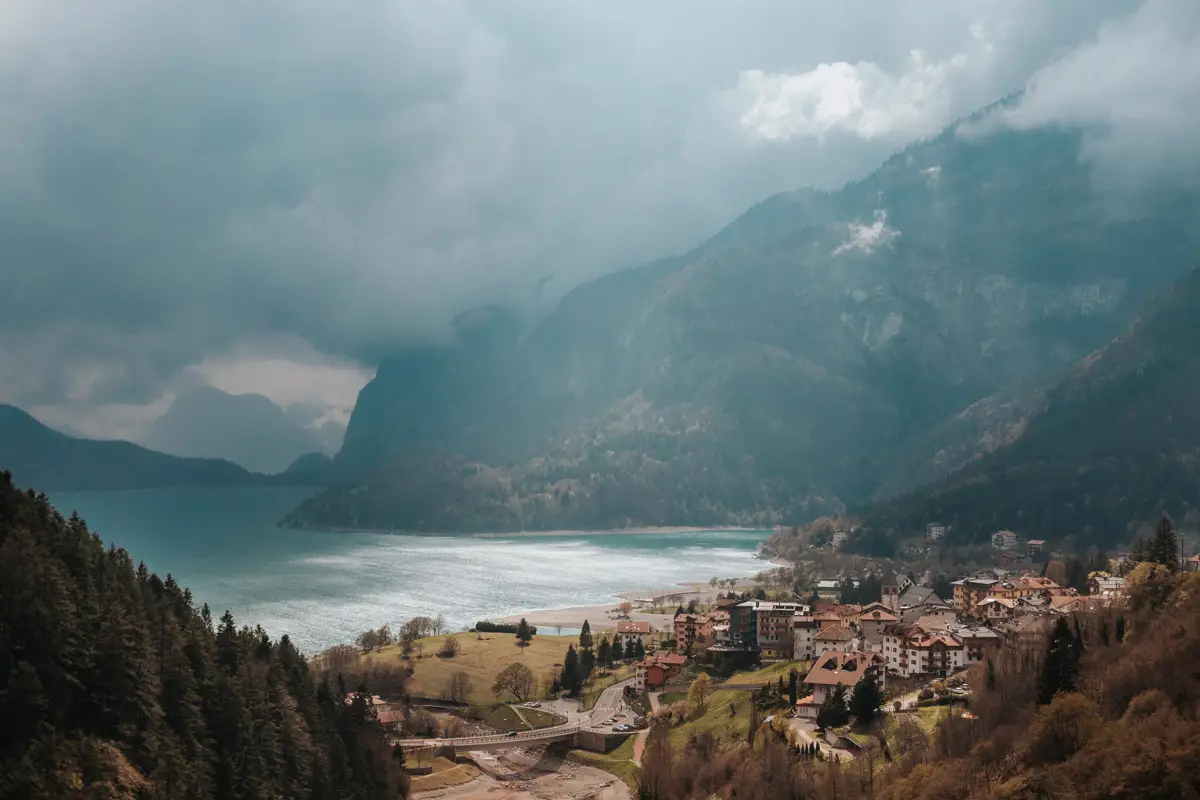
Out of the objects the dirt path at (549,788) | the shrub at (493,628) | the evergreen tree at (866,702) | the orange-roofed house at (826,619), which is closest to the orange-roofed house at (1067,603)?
the evergreen tree at (866,702)

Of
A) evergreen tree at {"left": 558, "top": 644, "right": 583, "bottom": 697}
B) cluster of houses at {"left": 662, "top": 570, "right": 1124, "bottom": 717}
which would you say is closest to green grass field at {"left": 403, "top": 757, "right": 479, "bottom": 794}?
evergreen tree at {"left": 558, "top": 644, "right": 583, "bottom": 697}

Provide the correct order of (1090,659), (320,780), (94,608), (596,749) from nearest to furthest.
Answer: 1. (94,608)
2. (1090,659)
3. (320,780)
4. (596,749)

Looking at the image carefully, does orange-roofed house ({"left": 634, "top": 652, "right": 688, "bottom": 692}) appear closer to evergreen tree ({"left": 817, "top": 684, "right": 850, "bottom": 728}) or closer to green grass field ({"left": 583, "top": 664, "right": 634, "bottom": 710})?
green grass field ({"left": 583, "top": 664, "right": 634, "bottom": 710})

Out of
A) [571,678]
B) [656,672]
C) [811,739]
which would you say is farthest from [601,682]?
[811,739]

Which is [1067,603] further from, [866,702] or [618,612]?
[618,612]

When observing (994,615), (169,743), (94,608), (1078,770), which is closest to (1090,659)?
(1078,770)

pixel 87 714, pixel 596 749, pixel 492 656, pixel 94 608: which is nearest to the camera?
pixel 87 714

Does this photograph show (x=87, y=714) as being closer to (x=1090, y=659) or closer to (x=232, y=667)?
(x=232, y=667)
